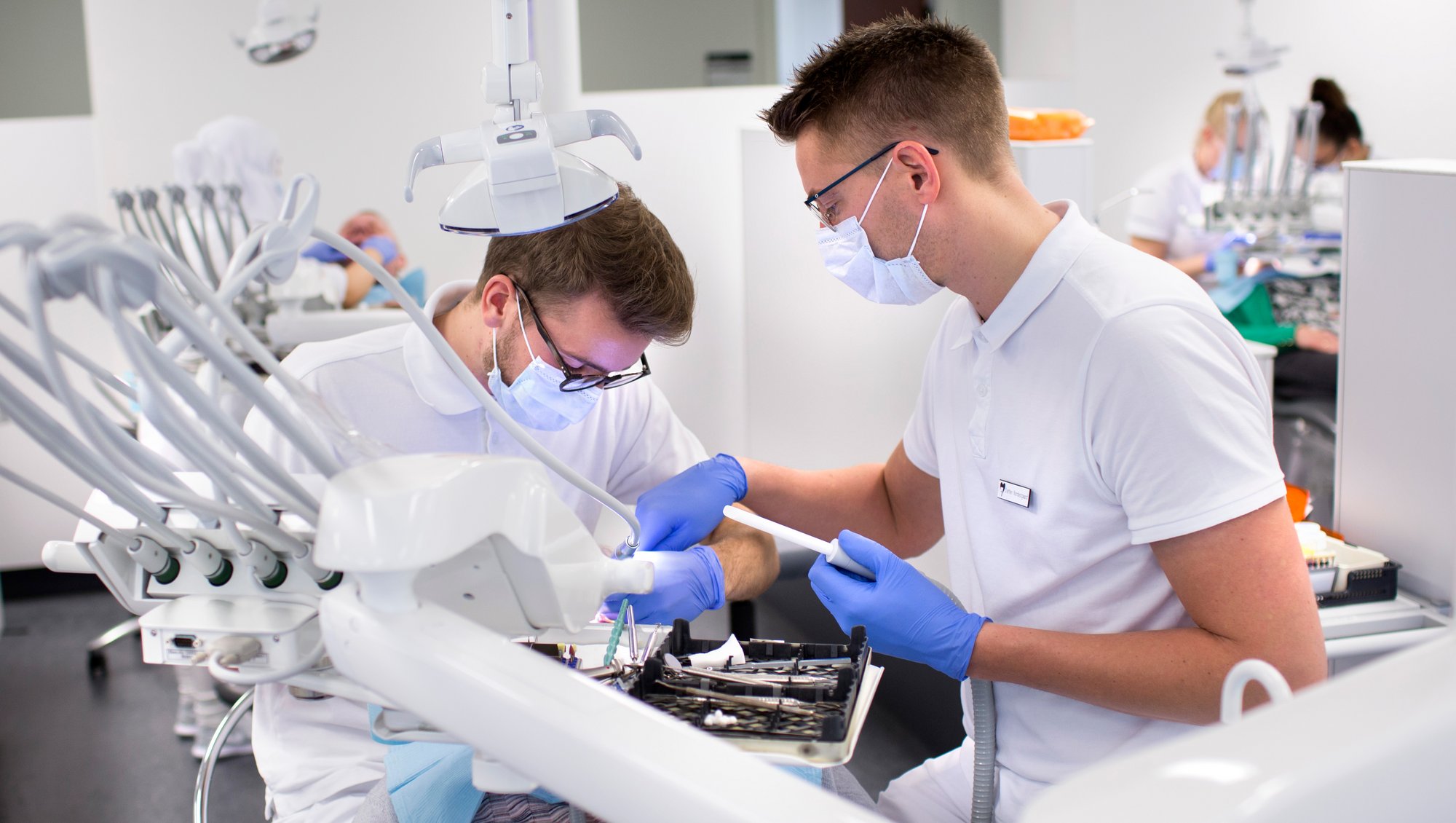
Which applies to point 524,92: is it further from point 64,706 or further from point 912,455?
point 64,706

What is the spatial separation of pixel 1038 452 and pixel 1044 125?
1.09 m

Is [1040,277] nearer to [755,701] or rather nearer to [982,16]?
[755,701]

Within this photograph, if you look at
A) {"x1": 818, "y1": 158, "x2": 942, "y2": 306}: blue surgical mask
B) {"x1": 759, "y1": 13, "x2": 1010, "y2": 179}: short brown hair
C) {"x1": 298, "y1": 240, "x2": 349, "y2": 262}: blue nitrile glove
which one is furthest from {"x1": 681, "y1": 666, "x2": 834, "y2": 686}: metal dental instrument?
{"x1": 298, "y1": 240, "x2": 349, "y2": 262}: blue nitrile glove

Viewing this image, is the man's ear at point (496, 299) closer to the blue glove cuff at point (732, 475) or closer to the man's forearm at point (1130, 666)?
the blue glove cuff at point (732, 475)

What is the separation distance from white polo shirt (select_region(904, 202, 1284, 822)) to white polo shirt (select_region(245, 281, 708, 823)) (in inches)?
24.4

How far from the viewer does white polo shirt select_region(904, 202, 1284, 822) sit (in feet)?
4.23

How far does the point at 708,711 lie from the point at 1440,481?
1477 millimetres

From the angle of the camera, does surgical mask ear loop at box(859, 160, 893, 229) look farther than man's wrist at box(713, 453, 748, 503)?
No

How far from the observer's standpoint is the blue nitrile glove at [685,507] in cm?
182

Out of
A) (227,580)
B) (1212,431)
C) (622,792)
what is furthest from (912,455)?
(622,792)

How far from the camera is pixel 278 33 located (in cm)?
399

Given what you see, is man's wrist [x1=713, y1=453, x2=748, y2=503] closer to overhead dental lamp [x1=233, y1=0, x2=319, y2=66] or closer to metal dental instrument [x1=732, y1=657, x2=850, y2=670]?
metal dental instrument [x1=732, y1=657, x2=850, y2=670]

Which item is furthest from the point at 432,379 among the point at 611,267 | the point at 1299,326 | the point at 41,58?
the point at 41,58

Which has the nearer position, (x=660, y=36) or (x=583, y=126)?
(x=583, y=126)
